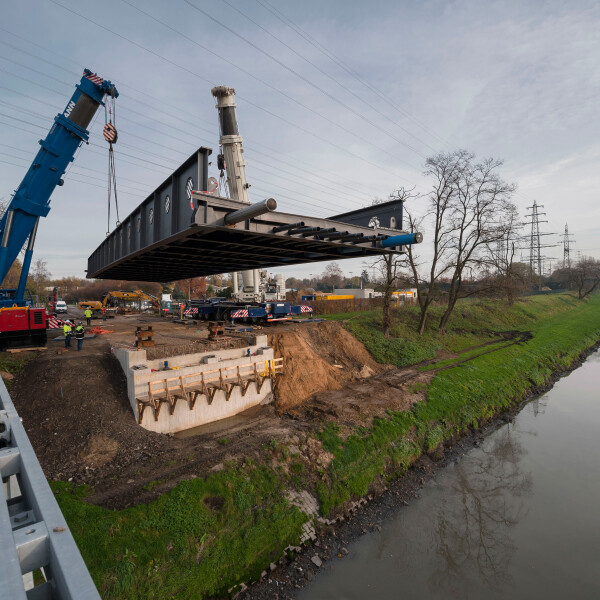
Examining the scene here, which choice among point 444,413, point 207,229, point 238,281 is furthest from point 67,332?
point 444,413

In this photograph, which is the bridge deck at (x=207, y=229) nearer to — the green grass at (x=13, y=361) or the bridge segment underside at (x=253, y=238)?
the bridge segment underside at (x=253, y=238)

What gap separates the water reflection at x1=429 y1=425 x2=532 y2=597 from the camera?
26.8ft

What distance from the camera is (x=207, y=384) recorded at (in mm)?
13180

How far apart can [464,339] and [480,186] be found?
11456mm

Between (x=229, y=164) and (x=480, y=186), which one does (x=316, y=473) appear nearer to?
(x=229, y=164)

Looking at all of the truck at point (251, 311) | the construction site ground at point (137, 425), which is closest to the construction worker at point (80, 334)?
the construction site ground at point (137, 425)

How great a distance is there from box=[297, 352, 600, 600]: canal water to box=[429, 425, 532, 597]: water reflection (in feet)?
0.08

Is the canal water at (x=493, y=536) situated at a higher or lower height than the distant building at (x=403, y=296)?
lower

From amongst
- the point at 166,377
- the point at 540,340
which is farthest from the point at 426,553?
the point at 540,340

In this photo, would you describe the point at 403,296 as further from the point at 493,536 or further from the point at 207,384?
the point at 493,536

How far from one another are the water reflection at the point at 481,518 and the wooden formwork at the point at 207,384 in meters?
8.11

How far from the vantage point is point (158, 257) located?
43.8 feet

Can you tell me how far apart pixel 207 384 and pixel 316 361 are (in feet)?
18.9

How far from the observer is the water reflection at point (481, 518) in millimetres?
8172
